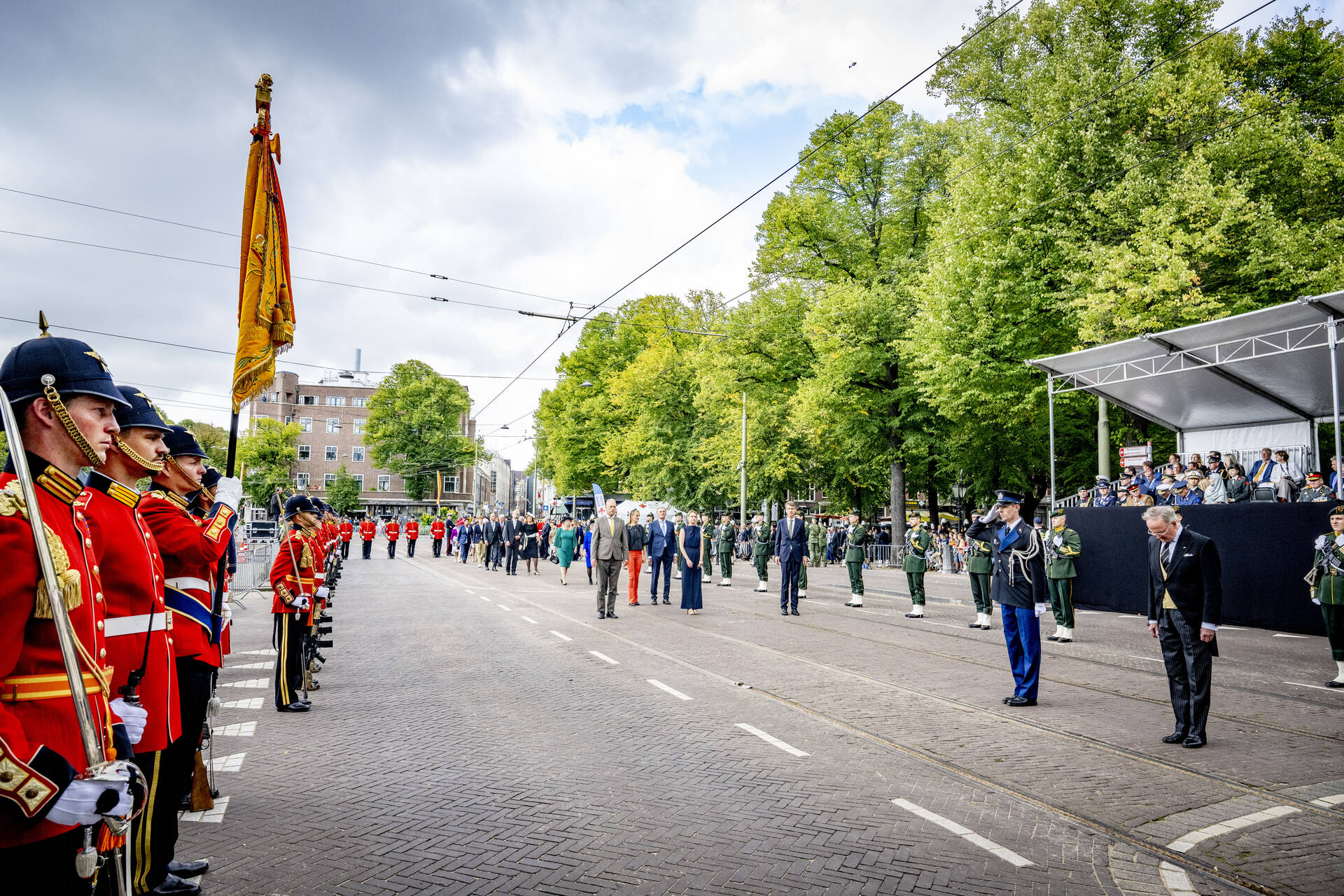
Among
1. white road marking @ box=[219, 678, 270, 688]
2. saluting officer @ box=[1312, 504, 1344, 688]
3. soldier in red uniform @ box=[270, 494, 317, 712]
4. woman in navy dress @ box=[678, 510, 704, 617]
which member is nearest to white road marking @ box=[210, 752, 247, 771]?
soldier in red uniform @ box=[270, 494, 317, 712]

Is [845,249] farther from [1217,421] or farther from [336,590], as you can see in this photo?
[336,590]

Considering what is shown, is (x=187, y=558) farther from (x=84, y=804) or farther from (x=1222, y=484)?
(x=1222, y=484)

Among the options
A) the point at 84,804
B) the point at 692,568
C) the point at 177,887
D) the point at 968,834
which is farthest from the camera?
the point at 692,568

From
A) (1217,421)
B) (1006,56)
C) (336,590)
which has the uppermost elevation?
(1006,56)

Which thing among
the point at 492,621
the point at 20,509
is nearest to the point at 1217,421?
the point at 492,621

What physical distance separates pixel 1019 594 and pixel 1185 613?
1593mm

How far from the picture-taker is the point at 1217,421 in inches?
790

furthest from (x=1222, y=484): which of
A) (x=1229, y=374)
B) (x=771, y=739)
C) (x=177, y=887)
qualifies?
(x=177, y=887)

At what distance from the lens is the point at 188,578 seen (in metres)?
4.09

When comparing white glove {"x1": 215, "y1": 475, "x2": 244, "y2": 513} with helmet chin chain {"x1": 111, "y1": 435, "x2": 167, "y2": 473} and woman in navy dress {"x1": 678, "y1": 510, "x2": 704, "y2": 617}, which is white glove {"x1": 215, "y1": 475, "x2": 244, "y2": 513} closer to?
helmet chin chain {"x1": 111, "y1": 435, "x2": 167, "y2": 473}

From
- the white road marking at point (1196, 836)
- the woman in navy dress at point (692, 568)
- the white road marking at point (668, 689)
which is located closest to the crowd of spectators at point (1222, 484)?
the woman in navy dress at point (692, 568)

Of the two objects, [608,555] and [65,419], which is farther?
[608,555]

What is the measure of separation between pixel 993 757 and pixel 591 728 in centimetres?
313

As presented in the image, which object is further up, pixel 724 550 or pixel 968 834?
pixel 724 550
